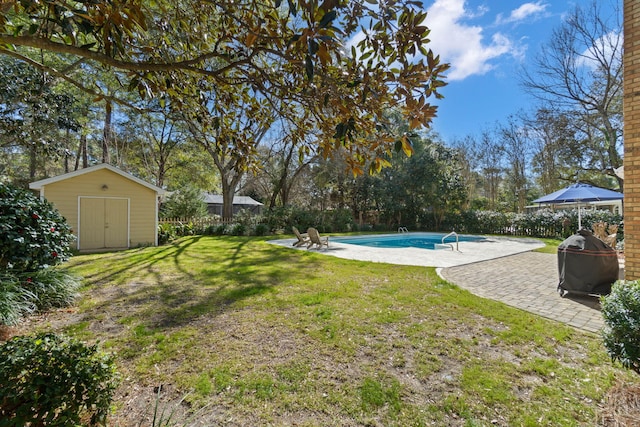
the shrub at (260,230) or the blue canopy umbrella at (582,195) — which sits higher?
the blue canopy umbrella at (582,195)

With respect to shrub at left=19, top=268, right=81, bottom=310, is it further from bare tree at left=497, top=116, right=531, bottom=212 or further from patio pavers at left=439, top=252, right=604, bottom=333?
bare tree at left=497, top=116, right=531, bottom=212

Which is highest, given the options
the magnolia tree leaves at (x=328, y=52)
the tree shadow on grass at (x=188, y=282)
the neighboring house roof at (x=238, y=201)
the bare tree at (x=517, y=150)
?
the bare tree at (x=517, y=150)

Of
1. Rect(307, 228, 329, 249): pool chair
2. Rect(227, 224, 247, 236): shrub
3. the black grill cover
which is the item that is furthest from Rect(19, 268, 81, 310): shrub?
Rect(227, 224, 247, 236): shrub

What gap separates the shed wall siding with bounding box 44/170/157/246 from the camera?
10750 mm

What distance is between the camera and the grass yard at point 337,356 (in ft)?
7.59

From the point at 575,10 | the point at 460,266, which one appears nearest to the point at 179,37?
the point at 460,266

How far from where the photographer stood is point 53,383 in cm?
160

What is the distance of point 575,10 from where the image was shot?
1466 centimetres

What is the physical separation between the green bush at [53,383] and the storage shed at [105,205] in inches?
463

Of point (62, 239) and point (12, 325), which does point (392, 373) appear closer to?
point (12, 325)

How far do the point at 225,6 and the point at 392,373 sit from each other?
382 centimetres

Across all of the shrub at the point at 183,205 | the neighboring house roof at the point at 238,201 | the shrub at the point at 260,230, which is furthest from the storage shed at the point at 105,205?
the neighboring house roof at the point at 238,201

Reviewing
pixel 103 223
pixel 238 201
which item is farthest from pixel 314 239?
pixel 238 201

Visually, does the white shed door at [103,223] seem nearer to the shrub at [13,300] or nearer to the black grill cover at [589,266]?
the shrub at [13,300]
